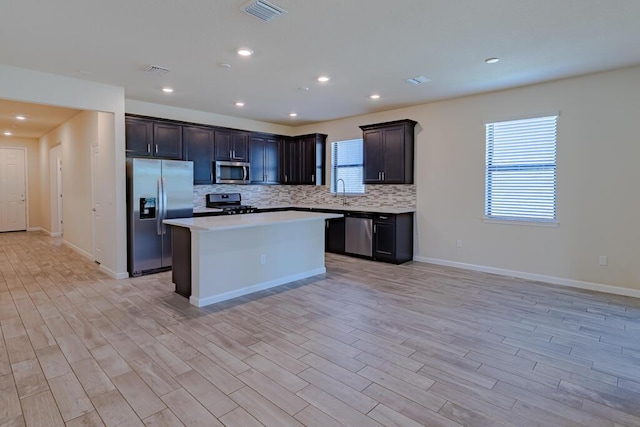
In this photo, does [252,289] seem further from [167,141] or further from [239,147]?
[239,147]

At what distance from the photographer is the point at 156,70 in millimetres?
4258

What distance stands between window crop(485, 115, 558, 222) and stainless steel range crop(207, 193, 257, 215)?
436cm

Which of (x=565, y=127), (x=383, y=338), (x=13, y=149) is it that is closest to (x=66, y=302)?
(x=383, y=338)

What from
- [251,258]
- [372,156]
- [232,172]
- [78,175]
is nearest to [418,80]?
[372,156]

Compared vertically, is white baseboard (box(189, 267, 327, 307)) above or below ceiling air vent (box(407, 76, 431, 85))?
below

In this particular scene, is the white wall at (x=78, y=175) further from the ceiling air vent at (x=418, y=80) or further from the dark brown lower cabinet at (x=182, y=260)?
A: the ceiling air vent at (x=418, y=80)

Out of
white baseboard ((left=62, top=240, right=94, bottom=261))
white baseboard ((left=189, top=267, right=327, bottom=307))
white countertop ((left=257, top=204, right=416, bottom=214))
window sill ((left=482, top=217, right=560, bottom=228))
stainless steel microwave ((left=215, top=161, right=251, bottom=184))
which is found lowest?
white baseboard ((left=189, top=267, right=327, bottom=307))

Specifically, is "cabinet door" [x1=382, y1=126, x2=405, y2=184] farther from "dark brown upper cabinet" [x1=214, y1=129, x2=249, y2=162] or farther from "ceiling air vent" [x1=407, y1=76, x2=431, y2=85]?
"dark brown upper cabinet" [x1=214, y1=129, x2=249, y2=162]

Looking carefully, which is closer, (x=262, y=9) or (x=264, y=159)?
(x=262, y=9)

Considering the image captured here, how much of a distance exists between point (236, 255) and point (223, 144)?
314cm

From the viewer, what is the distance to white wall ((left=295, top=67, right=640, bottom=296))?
170 inches

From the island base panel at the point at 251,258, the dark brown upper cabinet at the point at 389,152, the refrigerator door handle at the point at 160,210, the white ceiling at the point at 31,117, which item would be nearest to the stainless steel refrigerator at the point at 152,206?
the refrigerator door handle at the point at 160,210

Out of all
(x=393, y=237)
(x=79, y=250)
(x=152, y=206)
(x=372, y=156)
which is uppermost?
(x=372, y=156)

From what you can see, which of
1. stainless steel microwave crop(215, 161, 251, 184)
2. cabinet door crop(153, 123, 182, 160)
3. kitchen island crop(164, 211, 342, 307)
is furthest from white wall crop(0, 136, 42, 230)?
kitchen island crop(164, 211, 342, 307)
